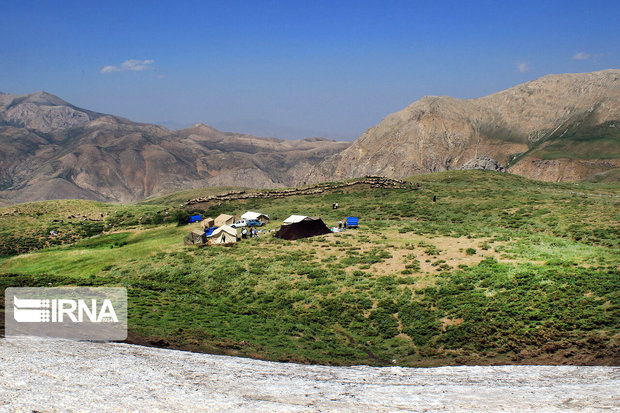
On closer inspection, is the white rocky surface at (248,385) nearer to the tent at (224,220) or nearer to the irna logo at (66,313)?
the irna logo at (66,313)

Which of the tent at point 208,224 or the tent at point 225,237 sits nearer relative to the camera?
the tent at point 225,237

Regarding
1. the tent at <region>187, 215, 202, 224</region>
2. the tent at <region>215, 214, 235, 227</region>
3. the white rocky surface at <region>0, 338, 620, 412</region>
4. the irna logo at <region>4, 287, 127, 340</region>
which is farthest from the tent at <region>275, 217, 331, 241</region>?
the white rocky surface at <region>0, 338, 620, 412</region>

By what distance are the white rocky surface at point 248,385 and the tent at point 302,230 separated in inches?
1121

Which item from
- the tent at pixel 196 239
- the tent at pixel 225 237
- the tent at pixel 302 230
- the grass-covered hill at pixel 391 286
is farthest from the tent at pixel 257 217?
the tent at pixel 302 230

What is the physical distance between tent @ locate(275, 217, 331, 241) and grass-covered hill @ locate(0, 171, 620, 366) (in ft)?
4.31

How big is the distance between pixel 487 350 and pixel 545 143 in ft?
659

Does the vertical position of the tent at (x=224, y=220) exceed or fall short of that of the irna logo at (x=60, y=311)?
it exceeds it

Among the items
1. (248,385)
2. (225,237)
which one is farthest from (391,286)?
Answer: (225,237)

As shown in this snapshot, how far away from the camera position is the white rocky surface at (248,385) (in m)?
10.5

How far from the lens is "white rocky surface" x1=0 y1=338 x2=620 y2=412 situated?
10.5 metres

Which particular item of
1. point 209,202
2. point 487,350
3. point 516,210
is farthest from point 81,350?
point 209,202

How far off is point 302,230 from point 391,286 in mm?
17693

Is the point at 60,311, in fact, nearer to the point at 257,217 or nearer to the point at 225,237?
the point at 225,237

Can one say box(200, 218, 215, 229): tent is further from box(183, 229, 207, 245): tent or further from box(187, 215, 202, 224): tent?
box(183, 229, 207, 245): tent
